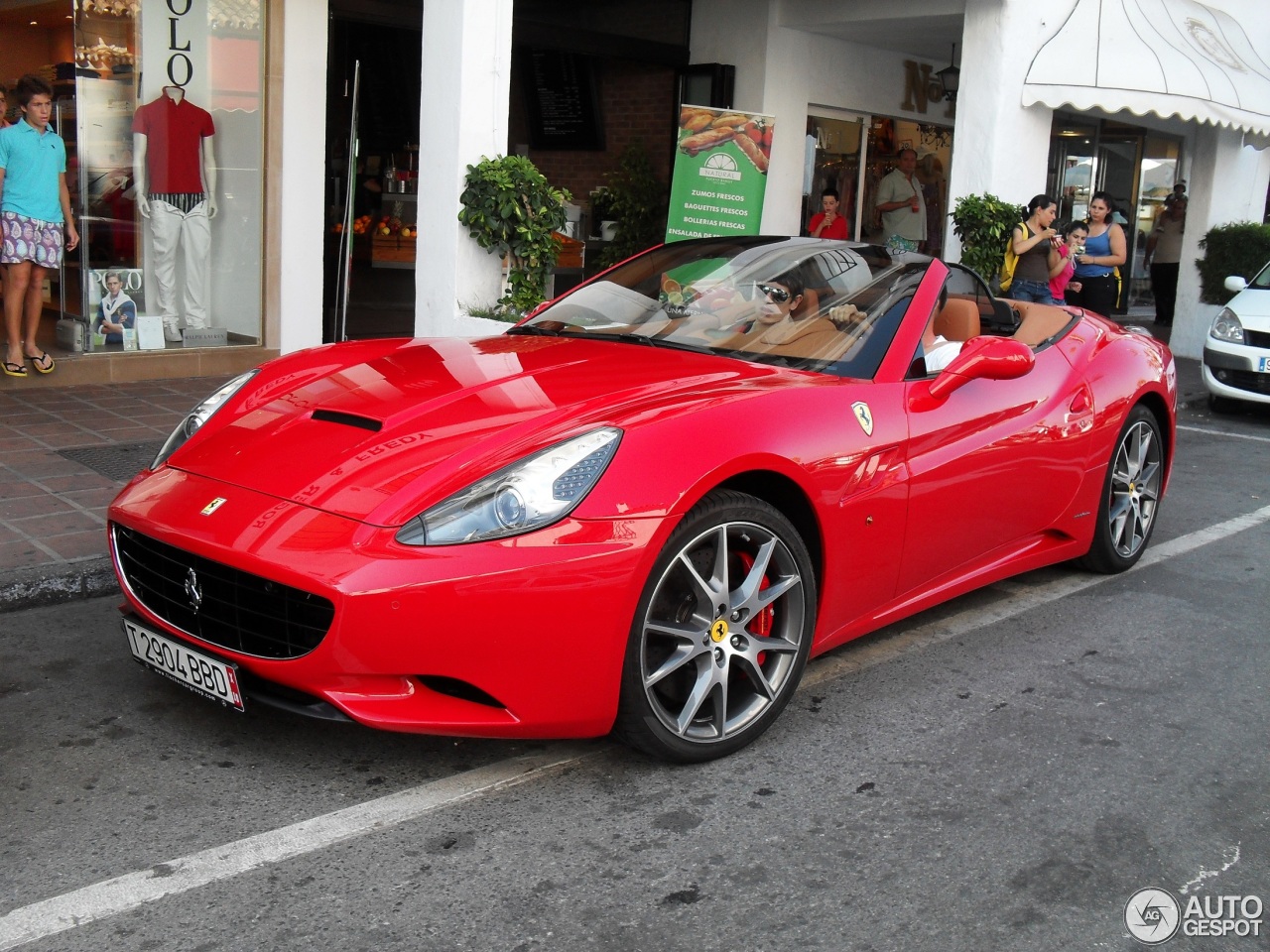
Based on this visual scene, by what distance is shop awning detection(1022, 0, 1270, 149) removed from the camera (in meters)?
10.9

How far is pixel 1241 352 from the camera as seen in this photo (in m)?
10.7

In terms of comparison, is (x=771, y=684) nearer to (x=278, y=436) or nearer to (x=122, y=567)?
(x=278, y=436)

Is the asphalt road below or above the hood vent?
below

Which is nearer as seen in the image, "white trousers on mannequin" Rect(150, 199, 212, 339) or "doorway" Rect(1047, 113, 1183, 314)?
"white trousers on mannequin" Rect(150, 199, 212, 339)

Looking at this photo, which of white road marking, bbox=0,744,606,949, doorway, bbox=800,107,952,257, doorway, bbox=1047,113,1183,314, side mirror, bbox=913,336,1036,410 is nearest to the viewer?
white road marking, bbox=0,744,606,949

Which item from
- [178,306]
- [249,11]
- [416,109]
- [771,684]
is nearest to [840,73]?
[416,109]

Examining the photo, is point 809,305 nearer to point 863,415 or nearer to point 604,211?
point 863,415

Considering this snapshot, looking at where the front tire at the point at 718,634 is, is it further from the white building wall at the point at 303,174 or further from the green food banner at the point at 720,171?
the green food banner at the point at 720,171

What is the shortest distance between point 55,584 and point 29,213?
14.9ft

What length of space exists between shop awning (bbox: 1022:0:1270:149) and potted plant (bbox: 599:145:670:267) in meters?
4.35

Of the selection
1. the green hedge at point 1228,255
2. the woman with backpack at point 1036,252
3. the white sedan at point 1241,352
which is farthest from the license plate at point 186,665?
the green hedge at point 1228,255

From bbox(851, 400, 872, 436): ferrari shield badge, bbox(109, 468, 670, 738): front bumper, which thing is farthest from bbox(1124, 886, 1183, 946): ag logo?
bbox(851, 400, 872, 436): ferrari shield badge

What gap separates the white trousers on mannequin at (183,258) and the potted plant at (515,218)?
218 centimetres

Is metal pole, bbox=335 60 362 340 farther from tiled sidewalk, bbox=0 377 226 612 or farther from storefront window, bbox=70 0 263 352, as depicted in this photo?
tiled sidewalk, bbox=0 377 226 612
